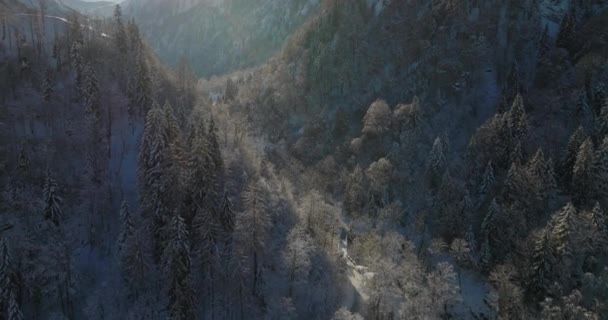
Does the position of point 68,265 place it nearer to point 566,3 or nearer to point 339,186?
point 339,186

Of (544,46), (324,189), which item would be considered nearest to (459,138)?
(544,46)

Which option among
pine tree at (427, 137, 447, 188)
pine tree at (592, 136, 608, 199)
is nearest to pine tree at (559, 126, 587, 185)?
pine tree at (592, 136, 608, 199)

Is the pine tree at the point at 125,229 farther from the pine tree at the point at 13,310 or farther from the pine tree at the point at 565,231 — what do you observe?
the pine tree at the point at 565,231

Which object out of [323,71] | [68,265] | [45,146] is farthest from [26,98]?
[323,71]

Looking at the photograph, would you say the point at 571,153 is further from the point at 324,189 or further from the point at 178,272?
the point at 178,272

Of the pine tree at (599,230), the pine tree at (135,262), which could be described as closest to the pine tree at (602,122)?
the pine tree at (599,230)
